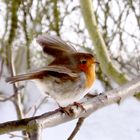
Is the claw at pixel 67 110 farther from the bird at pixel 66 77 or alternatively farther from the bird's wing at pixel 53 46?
the bird's wing at pixel 53 46

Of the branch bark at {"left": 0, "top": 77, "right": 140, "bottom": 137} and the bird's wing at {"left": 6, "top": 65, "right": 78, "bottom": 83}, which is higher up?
the bird's wing at {"left": 6, "top": 65, "right": 78, "bottom": 83}

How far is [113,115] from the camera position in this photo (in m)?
3.08

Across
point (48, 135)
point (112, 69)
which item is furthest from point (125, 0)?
point (112, 69)

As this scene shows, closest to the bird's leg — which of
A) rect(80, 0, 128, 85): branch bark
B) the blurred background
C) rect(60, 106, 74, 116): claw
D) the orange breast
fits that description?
rect(60, 106, 74, 116): claw

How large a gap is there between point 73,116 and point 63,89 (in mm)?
94

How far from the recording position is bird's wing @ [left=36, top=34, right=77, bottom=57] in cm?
85

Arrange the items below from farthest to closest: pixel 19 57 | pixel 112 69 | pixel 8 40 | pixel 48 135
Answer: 1. pixel 19 57
2. pixel 8 40
3. pixel 48 135
4. pixel 112 69

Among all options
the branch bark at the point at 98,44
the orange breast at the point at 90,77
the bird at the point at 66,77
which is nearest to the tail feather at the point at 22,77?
the bird at the point at 66,77

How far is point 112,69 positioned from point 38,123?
0.57 m

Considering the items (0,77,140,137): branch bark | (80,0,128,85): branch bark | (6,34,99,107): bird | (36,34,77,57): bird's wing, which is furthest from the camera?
(80,0,128,85): branch bark

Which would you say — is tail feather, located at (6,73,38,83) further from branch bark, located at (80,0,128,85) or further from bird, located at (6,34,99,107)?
branch bark, located at (80,0,128,85)

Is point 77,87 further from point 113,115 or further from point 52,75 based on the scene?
point 113,115

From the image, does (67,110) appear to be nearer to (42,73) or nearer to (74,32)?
(42,73)

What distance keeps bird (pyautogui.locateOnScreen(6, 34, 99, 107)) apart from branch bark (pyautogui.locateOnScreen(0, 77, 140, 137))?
0.05 meters
